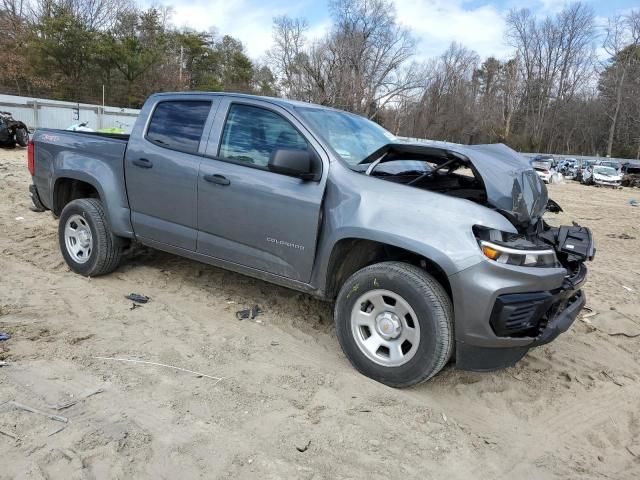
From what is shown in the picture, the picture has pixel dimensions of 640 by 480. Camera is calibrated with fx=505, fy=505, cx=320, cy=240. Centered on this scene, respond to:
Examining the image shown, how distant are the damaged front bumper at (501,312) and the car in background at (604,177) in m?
29.0

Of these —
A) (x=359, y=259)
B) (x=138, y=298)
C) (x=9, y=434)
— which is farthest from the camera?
(x=138, y=298)

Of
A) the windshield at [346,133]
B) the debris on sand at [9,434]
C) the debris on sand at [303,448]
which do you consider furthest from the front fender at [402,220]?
the debris on sand at [9,434]

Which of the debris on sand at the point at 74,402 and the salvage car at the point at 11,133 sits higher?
the salvage car at the point at 11,133

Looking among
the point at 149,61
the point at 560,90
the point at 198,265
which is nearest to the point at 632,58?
the point at 560,90

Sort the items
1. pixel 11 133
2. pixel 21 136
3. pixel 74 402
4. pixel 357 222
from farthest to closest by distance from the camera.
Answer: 1. pixel 21 136
2. pixel 11 133
3. pixel 357 222
4. pixel 74 402

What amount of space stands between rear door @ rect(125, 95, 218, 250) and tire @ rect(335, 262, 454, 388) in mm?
1613

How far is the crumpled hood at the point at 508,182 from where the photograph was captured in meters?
3.26

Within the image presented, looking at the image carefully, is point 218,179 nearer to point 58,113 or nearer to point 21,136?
point 21,136

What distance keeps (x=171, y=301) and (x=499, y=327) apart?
2.95 meters

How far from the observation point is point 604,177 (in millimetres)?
28250

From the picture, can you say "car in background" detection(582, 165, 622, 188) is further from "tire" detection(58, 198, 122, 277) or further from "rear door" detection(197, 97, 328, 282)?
"tire" detection(58, 198, 122, 277)

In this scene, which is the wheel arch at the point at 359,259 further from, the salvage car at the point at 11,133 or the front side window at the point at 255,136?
the salvage car at the point at 11,133

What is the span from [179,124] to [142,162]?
0.47 meters

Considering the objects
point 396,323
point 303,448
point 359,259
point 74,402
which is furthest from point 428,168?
point 74,402
